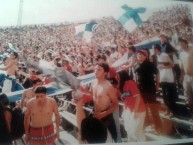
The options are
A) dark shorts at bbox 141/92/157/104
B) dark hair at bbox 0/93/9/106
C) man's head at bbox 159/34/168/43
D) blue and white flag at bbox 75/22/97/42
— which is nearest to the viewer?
dark hair at bbox 0/93/9/106

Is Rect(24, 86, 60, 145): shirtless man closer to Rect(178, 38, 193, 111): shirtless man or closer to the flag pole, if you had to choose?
the flag pole

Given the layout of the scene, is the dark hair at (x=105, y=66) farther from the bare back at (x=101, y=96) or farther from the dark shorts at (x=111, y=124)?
the dark shorts at (x=111, y=124)

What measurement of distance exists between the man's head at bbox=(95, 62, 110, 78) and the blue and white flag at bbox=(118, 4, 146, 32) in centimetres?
37

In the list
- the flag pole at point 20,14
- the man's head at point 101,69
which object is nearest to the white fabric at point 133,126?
the man's head at point 101,69

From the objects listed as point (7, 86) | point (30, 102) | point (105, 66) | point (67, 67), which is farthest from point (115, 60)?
point (7, 86)

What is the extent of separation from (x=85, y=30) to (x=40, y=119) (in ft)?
2.41

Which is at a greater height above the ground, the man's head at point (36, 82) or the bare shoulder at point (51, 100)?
the man's head at point (36, 82)

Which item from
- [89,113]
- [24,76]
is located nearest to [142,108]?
[89,113]

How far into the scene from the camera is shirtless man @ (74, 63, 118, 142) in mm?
1895

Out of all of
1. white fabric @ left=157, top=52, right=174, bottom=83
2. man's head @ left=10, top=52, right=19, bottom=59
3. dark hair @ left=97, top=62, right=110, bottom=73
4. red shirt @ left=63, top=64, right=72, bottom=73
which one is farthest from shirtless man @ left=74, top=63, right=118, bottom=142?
man's head @ left=10, top=52, right=19, bottom=59

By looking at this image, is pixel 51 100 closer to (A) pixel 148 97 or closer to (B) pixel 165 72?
(A) pixel 148 97

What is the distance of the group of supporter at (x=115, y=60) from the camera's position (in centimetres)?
179

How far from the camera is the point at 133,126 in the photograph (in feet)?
6.44

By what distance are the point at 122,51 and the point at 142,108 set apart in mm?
475
